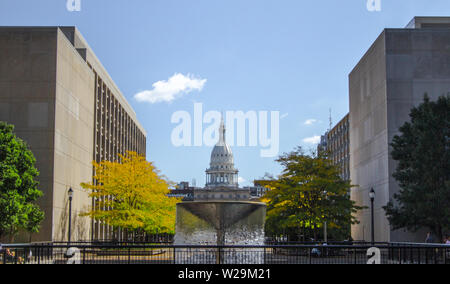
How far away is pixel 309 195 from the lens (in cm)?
4797

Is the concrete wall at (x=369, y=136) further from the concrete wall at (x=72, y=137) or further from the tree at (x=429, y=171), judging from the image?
the concrete wall at (x=72, y=137)

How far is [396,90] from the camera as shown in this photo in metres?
46.8

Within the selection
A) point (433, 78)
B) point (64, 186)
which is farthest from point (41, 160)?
point (433, 78)

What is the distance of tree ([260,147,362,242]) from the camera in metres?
46.2

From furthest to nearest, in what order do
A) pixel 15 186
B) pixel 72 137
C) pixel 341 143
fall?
pixel 341 143 < pixel 72 137 < pixel 15 186

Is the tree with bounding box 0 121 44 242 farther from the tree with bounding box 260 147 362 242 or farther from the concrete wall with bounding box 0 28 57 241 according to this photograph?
the tree with bounding box 260 147 362 242

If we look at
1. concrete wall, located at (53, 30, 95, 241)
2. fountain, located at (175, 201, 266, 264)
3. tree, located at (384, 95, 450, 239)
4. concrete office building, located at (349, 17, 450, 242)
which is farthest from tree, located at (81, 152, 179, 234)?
fountain, located at (175, 201, 266, 264)

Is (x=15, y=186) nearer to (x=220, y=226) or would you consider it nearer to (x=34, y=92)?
(x=34, y=92)

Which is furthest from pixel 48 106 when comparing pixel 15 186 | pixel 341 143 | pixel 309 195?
pixel 341 143

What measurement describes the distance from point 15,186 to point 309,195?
22.3m

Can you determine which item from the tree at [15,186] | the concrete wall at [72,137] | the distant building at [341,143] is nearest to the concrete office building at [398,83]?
the concrete wall at [72,137]

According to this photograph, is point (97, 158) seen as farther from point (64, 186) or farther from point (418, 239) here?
point (418, 239)

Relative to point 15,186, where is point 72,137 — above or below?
above
